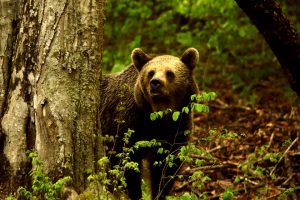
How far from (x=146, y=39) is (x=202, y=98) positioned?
37.1ft

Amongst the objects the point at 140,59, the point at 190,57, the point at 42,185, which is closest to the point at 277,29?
the point at 190,57

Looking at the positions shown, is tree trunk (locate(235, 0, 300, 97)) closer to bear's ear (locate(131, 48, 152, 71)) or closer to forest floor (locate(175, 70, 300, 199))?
forest floor (locate(175, 70, 300, 199))

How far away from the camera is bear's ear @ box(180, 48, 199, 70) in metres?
6.79

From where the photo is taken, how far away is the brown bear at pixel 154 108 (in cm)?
651

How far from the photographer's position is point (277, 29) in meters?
5.72

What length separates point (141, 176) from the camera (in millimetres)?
7242

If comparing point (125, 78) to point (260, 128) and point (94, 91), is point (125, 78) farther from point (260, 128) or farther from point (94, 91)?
point (260, 128)

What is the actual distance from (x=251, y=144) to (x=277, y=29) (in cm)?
276

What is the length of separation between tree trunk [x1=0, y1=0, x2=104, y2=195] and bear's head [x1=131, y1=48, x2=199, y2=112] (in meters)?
1.57

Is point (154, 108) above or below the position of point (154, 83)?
below

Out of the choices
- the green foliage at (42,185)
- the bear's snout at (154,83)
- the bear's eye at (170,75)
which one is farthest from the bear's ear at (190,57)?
the green foliage at (42,185)

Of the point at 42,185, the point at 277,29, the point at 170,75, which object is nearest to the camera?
the point at 42,185

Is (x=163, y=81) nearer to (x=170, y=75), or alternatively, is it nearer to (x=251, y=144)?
(x=170, y=75)

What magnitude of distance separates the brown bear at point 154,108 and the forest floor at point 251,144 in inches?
15.5
